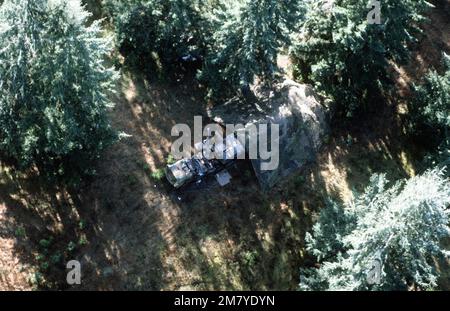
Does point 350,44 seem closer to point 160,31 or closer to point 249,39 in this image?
point 249,39

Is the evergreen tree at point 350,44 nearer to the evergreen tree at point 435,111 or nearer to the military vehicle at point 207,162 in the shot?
the evergreen tree at point 435,111

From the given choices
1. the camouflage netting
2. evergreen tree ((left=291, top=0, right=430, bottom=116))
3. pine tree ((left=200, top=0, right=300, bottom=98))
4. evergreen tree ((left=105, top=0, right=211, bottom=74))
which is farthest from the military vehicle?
evergreen tree ((left=291, top=0, right=430, bottom=116))

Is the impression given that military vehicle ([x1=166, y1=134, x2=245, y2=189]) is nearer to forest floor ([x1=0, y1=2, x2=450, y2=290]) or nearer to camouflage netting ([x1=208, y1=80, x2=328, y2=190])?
forest floor ([x1=0, y1=2, x2=450, y2=290])

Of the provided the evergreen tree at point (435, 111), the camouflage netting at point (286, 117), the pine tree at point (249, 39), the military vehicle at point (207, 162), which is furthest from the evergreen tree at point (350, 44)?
the military vehicle at point (207, 162)

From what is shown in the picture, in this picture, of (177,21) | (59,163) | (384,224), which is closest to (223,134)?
(177,21)

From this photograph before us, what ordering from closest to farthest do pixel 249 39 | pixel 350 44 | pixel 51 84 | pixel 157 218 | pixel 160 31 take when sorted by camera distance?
pixel 51 84
pixel 249 39
pixel 350 44
pixel 157 218
pixel 160 31

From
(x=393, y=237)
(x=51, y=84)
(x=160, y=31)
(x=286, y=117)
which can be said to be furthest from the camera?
(x=286, y=117)

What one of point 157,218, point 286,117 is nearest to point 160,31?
point 286,117
